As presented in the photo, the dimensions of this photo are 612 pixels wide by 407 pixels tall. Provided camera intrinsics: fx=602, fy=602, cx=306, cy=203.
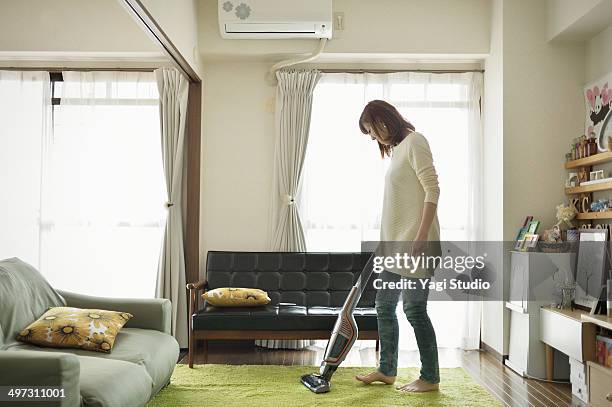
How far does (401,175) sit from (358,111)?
1.81m

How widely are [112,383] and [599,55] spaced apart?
375 cm

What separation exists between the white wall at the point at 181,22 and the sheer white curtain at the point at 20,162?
75 centimetres

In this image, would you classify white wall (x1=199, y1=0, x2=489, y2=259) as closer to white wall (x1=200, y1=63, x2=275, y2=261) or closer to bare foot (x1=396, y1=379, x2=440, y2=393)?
white wall (x1=200, y1=63, x2=275, y2=261)

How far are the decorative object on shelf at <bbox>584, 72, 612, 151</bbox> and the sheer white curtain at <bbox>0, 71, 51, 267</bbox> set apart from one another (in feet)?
11.1

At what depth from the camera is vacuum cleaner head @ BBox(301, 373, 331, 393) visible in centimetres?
332

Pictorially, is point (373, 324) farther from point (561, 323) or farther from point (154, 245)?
point (154, 245)

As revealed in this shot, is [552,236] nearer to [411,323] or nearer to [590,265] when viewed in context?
[590,265]

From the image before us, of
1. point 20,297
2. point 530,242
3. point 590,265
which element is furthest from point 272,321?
point 590,265

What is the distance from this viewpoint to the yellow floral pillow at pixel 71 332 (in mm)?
2678

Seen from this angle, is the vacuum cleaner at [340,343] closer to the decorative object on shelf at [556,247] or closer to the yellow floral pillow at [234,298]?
the yellow floral pillow at [234,298]

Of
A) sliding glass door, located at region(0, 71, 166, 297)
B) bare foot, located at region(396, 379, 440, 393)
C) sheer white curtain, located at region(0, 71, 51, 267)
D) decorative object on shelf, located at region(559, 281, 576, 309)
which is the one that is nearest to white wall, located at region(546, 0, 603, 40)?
decorative object on shelf, located at region(559, 281, 576, 309)

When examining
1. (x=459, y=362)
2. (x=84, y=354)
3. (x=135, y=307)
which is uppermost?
(x=135, y=307)

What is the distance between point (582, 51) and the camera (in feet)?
14.3

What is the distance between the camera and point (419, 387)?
3.30 meters
